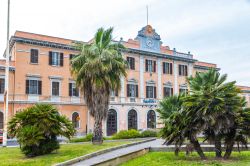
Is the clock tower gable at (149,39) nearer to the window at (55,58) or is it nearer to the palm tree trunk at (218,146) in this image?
the window at (55,58)

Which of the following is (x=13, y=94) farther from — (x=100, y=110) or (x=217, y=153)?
(x=217, y=153)

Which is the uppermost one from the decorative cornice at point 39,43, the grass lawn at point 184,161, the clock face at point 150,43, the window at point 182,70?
the clock face at point 150,43

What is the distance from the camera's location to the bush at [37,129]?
1541 centimetres

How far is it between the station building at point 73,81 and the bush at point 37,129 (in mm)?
12183

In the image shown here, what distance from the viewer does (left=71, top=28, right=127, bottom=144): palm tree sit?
69.5 feet

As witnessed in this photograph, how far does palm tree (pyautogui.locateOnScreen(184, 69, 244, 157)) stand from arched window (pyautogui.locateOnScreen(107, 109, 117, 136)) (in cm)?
2588

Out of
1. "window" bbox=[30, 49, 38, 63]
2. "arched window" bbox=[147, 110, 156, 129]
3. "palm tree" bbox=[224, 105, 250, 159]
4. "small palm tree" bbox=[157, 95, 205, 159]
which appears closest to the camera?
"palm tree" bbox=[224, 105, 250, 159]

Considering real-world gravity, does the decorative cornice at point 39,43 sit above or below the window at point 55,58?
above

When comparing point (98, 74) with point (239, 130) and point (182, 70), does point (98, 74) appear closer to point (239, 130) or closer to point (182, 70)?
point (239, 130)

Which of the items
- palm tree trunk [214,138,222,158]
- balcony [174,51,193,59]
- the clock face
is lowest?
palm tree trunk [214,138,222,158]

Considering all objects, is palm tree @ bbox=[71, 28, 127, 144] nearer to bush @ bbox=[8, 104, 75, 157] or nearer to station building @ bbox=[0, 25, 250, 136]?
bush @ bbox=[8, 104, 75, 157]

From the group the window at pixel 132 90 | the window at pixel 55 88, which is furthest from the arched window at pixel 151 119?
the window at pixel 55 88

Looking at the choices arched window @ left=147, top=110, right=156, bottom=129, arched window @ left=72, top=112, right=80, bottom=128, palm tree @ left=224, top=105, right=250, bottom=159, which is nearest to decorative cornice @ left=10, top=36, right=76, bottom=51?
arched window @ left=72, top=112, right=80, bottom=128

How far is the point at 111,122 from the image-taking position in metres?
40.1
